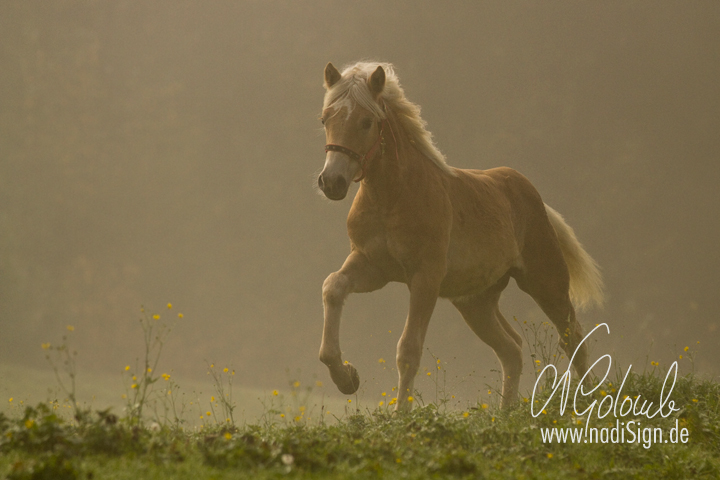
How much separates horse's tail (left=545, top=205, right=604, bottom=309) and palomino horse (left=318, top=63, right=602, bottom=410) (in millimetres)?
764

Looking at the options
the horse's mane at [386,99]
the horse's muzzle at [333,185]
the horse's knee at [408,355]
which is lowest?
the horse's knee at [408,355]

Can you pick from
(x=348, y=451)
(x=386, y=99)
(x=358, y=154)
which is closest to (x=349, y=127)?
(x=358, y=154)

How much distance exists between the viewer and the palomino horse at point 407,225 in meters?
4.68

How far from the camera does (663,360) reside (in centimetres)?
1330

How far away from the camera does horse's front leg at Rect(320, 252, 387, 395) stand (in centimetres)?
462

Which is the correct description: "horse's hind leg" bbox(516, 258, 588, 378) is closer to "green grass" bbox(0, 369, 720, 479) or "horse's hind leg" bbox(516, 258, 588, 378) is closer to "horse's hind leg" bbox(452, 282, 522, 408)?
"horse's hind leg" bbox(452, 282, 522, 408)

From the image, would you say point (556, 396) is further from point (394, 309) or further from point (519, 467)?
point (394, 309)

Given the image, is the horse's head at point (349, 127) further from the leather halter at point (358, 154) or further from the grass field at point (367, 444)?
the grass field at point (367, 444)

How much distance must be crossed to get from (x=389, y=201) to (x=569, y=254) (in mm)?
2841

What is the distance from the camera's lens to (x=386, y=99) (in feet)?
17.1

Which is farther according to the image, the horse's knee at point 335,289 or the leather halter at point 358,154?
the horse's knee at point 335,289

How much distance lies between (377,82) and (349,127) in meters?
0.46

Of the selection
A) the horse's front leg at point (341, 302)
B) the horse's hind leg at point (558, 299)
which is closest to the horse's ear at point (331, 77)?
the horse's front leg at point (341, 302)

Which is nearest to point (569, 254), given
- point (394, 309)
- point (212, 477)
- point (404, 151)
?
point (404, 151)
